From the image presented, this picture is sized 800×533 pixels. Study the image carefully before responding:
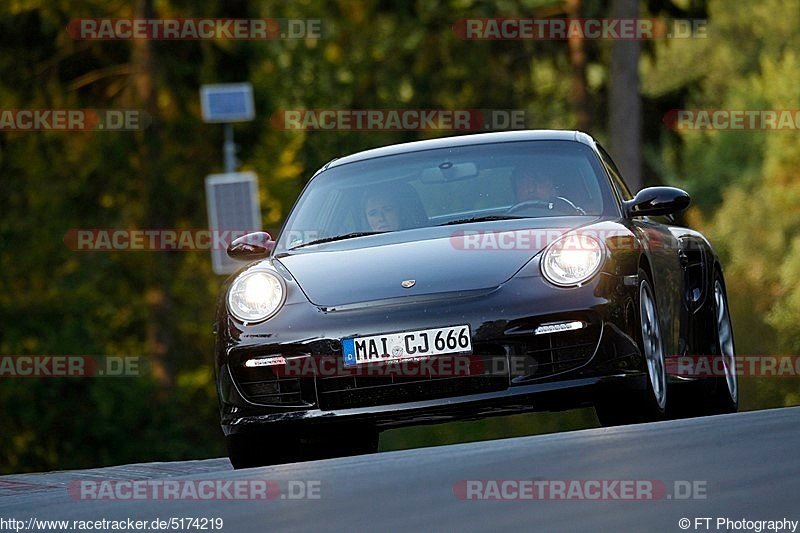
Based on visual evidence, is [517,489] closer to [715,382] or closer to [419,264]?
[419,264]

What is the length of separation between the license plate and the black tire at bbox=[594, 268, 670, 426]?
2.23 feet

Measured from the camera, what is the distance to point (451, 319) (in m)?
8.41

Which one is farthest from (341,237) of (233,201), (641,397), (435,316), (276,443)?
(233,201)

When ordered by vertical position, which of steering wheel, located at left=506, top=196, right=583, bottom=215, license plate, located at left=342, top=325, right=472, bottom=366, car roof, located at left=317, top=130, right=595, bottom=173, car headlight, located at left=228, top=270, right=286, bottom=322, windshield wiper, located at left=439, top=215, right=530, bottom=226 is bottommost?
license plate, located at left=342, top=325, right=472, bottom=366

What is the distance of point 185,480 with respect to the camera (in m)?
7.75

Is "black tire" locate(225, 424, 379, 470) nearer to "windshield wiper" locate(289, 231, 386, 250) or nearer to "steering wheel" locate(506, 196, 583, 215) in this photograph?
"windshield wiper" locate(289, 231, 386, 250)

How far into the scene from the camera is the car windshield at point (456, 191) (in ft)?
31.8

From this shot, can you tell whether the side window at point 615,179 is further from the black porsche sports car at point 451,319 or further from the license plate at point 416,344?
the license plate at point 416,344

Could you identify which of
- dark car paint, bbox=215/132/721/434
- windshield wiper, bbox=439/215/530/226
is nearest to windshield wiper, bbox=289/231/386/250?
windshield wiper, bbox=439/215/530/226

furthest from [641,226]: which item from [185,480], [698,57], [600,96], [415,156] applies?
[698,57]

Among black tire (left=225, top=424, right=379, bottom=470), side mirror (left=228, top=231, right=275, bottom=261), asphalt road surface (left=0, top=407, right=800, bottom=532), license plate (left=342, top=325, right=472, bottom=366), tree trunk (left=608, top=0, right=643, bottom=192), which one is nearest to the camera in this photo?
asphalt road surface (left=0, top=407, right=800, bottom=532)

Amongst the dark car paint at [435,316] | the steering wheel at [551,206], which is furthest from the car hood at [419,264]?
the steering wheel at [551,206]

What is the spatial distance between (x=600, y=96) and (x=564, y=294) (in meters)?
25.6

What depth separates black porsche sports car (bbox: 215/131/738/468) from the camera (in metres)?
8.45
